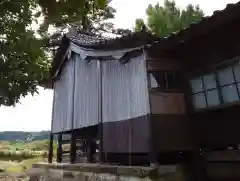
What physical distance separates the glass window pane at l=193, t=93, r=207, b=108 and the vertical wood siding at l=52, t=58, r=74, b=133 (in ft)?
20.3

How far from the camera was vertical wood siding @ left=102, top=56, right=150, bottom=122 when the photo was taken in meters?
8.43

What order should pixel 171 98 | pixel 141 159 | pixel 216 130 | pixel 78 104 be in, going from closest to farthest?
pixel 216 130
pixel 171 98
pixel 141 159
pixel 78 104

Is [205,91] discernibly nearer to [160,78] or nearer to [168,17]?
[160,78]

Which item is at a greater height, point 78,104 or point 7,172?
point 78,104

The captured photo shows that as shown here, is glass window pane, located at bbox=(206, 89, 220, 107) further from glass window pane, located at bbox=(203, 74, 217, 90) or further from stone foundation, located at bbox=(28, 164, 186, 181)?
stone foundation, located at bbox=(28, 164, 186, 181)

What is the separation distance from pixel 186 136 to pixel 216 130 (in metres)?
0.90

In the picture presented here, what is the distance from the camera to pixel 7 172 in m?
24.4

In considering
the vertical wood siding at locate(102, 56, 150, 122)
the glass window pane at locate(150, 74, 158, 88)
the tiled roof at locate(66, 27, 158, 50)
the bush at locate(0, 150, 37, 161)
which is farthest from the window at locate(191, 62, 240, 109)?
the bush at locate(0, 150, 37, 161)

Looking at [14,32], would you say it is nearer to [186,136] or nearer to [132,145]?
[132,145]

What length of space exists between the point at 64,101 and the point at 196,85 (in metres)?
7.24

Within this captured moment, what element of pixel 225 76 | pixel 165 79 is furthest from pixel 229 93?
pixel 165 79

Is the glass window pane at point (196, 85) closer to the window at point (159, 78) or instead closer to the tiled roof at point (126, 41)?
the window at point (159, 78)

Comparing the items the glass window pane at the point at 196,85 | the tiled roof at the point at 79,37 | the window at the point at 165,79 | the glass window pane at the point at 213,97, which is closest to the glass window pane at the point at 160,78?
the window at the point at 165,79

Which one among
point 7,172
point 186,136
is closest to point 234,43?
point 186,136
